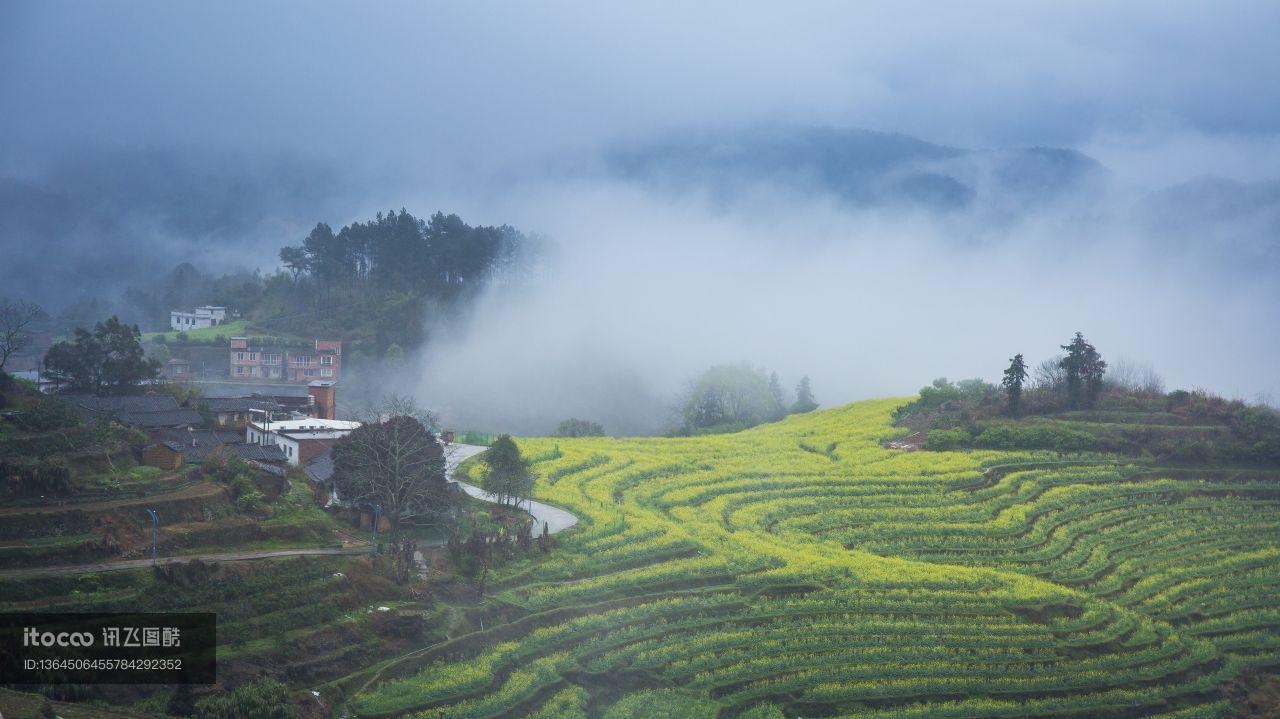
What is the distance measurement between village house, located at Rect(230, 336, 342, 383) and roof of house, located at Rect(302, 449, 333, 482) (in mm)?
34225

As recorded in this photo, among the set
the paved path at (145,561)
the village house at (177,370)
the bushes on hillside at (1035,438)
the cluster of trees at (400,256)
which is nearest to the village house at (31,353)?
the village house at (177,370)

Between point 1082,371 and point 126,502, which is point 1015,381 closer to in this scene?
point 1082,371

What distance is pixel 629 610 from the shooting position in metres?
22.9

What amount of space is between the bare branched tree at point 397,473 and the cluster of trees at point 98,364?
1730cm

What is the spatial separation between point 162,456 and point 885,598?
71.8ft

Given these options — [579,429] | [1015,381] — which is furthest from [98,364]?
[1015,381]

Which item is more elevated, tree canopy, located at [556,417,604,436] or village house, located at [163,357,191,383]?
village house, located at [163,357,191,383]

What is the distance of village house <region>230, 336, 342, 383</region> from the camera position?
6681 centimetres

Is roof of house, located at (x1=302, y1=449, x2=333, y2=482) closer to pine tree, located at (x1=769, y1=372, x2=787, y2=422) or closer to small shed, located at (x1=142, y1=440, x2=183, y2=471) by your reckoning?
small shed, located at (x1=142, y1=440, x2=183, y2=471)

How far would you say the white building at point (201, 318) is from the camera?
77750 mm

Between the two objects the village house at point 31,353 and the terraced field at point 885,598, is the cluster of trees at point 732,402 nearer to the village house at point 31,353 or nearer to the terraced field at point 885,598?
the terraced field at point 885,598

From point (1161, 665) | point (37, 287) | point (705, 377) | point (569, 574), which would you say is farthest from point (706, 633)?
point (37, 287)

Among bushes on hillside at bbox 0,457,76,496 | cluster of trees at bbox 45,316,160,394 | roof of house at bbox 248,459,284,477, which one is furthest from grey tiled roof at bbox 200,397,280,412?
bushes on hillside at bbox 0,457,76,496

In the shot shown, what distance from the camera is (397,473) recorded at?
27422mm
